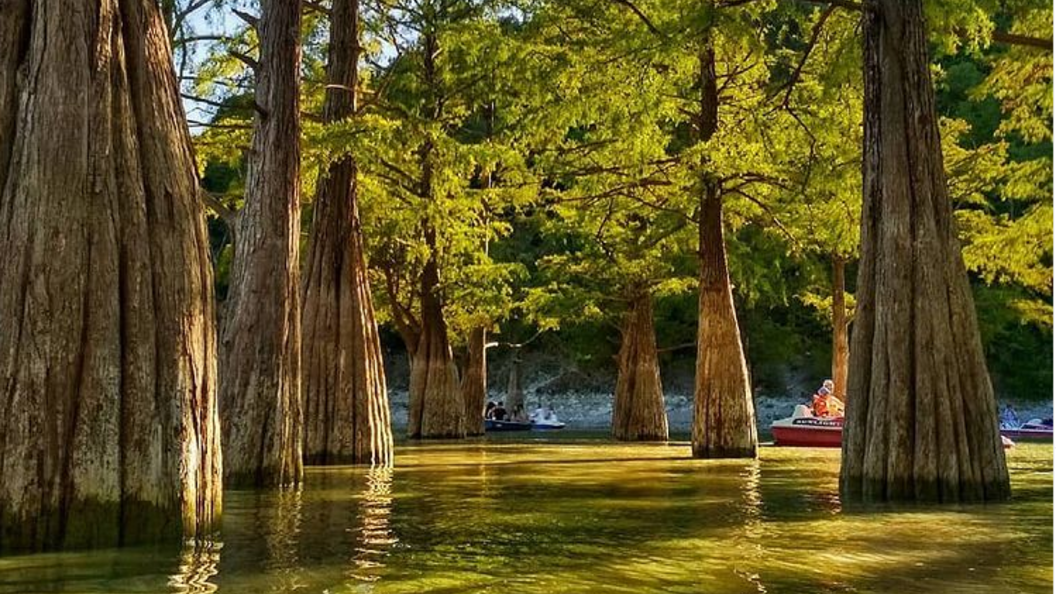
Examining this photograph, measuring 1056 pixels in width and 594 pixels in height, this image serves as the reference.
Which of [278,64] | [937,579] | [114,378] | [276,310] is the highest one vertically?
[278,64]

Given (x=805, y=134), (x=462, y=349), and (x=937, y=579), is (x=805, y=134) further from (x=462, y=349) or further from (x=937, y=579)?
(x=462, y=349)

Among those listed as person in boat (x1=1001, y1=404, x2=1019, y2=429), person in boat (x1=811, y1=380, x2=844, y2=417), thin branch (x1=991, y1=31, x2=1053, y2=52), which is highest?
thin branch (x1=991, y1=31, x2=1053, y2=52)

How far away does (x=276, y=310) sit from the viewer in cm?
1127

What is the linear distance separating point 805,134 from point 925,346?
28.8 ft

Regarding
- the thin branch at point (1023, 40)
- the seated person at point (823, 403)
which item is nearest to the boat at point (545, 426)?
the seated person at point (823, 403)

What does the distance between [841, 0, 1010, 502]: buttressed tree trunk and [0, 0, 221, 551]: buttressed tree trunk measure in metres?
6.00

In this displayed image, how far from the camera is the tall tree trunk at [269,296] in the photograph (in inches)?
435

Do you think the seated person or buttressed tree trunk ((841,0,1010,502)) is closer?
buttressed tree trunk ((841,0,1010,502))

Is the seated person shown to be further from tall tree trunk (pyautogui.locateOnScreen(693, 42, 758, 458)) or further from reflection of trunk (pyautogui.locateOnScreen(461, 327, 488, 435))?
reflection of trunk (pyautogui.locateOnScreen(461, 327, 488, 435))

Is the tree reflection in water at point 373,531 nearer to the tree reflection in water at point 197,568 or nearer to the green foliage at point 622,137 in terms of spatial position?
the tree reflection in water at point 197,568

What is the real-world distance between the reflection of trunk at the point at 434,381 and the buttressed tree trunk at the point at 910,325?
1714 centimetres

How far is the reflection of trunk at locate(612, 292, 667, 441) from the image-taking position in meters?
27.8

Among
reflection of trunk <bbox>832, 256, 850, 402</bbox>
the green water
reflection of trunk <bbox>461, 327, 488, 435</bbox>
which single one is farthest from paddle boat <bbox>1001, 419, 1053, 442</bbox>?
the green water

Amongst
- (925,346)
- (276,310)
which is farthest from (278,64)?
(925,346)
